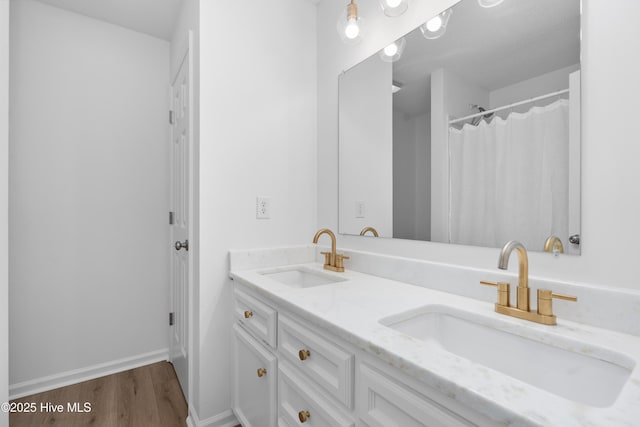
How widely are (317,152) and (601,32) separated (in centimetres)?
135

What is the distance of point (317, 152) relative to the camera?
1.94m

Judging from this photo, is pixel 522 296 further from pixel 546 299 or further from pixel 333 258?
pixel 333 258

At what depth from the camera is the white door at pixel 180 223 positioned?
1.78 metres

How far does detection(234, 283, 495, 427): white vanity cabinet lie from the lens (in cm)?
63

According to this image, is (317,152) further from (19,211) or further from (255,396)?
(19,211)

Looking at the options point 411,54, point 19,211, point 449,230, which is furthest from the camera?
point 19,211

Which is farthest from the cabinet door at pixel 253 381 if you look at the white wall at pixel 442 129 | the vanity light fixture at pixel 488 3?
the vanity light fixture at pixel 488 3

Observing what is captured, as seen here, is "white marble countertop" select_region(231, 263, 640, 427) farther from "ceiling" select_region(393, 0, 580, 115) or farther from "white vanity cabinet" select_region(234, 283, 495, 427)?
"ceiling" select_region(393, 0, 580, 115)

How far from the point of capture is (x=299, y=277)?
1722mm

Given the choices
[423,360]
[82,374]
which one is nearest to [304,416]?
[423,360]

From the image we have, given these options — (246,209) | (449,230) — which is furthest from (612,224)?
(246,209)

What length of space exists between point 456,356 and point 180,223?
5.89 ft

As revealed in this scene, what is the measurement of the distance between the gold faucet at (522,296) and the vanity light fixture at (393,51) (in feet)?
3.36

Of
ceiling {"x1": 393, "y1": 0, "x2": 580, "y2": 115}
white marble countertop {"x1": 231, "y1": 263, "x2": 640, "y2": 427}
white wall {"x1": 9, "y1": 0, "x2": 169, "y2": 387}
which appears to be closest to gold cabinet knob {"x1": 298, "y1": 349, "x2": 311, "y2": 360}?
white marble countertop {"x1": 231, "y1": 263, "x2": 640, "y2": 427}
